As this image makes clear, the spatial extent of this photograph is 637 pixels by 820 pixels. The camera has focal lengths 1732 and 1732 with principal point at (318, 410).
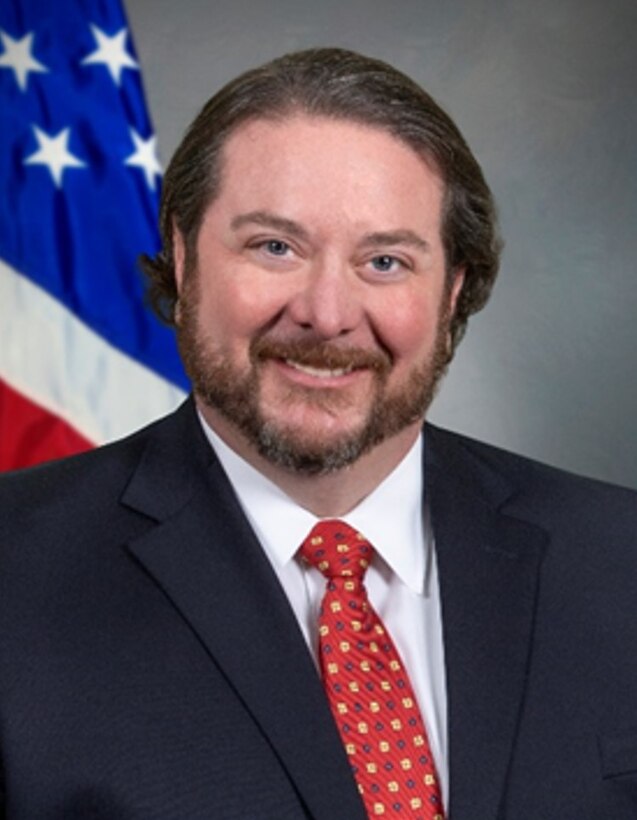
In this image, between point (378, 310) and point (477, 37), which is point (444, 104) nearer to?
point (477, 37)

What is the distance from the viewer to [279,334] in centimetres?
262

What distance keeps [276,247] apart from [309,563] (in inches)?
19.3

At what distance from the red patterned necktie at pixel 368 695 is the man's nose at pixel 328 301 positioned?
32 cm

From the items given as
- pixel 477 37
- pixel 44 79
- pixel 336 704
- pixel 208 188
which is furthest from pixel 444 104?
pixel 336 704

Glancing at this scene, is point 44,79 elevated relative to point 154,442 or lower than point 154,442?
elevated

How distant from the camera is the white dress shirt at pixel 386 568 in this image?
2654 mm

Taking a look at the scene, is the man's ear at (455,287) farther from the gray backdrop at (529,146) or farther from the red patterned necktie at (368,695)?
the gray backdrop at (529,146)

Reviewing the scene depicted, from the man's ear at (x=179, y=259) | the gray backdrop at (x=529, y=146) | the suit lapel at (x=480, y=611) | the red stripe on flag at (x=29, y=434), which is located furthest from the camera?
the gray backdrop at (x=529, y=146)

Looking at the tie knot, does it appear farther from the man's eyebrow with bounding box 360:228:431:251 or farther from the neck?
the man's eyebrow with bounding box 360:228:431:251

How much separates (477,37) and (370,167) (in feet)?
7.31

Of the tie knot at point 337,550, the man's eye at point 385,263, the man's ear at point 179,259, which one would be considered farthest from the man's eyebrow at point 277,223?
the tie knot at point 337,550

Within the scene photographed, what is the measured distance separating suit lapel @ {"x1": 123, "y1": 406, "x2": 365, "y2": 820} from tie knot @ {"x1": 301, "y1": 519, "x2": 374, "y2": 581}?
10 cm

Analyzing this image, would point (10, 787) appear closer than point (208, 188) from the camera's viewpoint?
Yes

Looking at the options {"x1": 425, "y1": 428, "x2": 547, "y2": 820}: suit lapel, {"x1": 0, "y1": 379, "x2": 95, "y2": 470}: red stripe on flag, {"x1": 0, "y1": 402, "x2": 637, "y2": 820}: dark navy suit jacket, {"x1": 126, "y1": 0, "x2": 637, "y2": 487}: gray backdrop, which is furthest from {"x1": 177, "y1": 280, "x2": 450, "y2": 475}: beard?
{"x1": 126, "y1": 0, "x2": 637, "y2": 487}: gray backdrop
